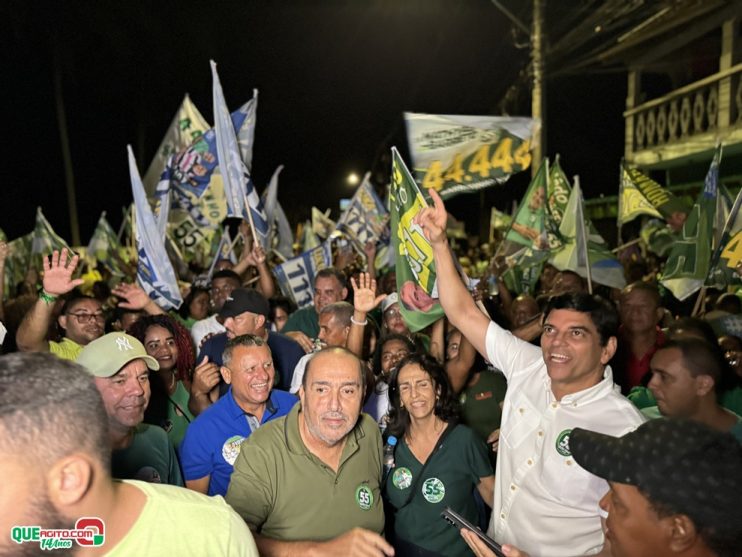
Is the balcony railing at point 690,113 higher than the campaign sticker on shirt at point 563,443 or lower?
higher

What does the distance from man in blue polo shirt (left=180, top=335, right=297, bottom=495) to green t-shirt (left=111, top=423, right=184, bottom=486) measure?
5.4 inches

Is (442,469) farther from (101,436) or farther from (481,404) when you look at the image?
(101,436)

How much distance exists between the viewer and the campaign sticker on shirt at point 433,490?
125 inches

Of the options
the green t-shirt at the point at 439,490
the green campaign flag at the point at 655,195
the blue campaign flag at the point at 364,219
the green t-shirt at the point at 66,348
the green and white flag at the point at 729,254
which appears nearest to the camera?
the green t-shirt at the point at 439,490

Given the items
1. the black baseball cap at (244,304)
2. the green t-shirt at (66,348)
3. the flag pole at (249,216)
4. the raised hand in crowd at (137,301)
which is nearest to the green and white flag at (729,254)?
the black baseball cap at (244,304)

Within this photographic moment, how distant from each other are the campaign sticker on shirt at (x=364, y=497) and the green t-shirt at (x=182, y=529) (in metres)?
1.00

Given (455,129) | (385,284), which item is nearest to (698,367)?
(455,129)

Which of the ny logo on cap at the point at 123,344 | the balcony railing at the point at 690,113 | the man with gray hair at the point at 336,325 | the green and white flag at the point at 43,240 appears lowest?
the man with gray hair at the point at 336,325

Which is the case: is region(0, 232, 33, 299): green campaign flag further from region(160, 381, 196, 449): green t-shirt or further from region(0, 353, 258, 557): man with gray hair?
region(0, 353, 258, 557): man with gray hair

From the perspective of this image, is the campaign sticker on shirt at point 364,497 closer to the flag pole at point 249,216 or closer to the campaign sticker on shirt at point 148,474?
the campaign sticker on shirt at point 148,474

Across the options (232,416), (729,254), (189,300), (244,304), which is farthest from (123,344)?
(729,254)

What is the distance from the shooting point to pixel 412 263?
4449 mm

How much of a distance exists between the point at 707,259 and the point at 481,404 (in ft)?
11.0

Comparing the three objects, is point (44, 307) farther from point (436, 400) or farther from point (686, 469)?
point (686, 469)
